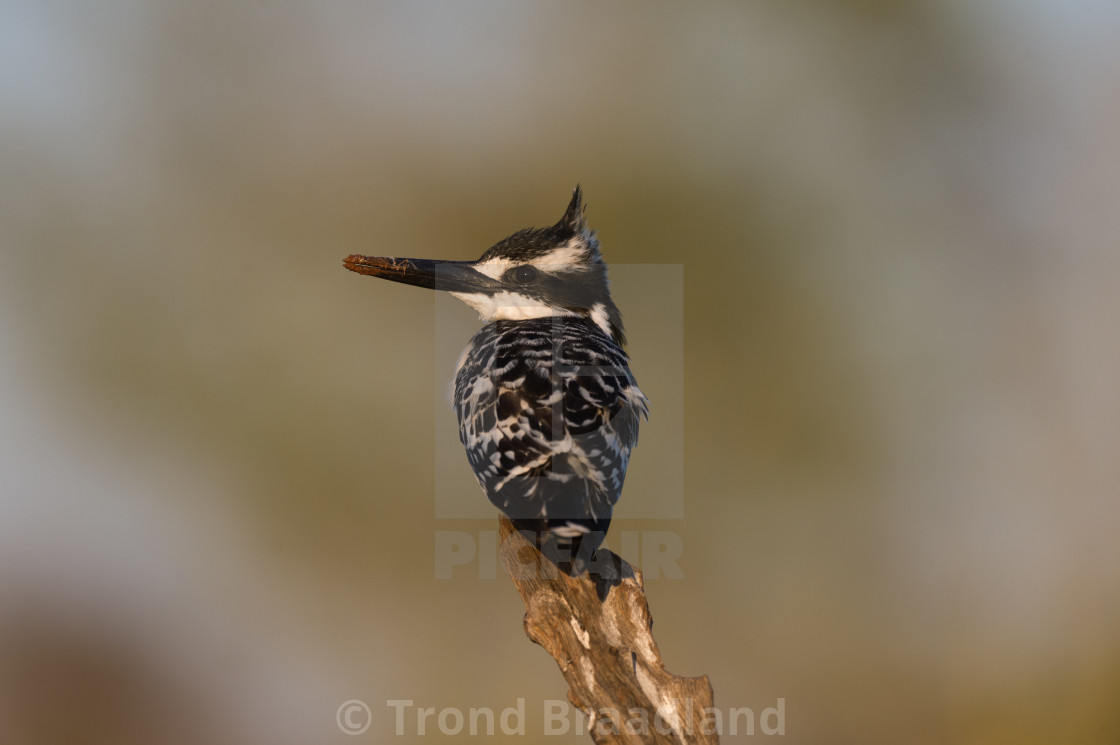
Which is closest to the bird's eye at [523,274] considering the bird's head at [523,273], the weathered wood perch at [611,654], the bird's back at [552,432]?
the bird's head at [523,273]

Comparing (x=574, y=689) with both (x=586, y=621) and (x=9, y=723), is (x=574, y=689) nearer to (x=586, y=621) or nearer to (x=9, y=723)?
(x=586, y=621)

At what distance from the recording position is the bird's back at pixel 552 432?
970mm

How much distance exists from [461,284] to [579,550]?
1.77 ft

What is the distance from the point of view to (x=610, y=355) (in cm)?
116

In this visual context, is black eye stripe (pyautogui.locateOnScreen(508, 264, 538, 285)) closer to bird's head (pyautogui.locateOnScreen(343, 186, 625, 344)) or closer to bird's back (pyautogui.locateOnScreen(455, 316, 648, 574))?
bird's head (pyautogui.locateOnScreen(343, 186, 625, 344))

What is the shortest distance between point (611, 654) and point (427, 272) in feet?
2.36

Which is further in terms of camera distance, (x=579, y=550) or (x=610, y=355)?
(x=610, y=355)

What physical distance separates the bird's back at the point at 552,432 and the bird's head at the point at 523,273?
0.39ft

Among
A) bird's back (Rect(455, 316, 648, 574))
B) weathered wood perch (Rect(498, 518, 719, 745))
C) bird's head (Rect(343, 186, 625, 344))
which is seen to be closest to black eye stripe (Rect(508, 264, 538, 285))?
bird's head (Rect(343, 186, 625, 344))

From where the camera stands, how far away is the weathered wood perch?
90 cm

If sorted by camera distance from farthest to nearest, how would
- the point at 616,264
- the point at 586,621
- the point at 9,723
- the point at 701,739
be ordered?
the point at 616,264
the point at 9,723
the point at 586,621
the point at 701,739

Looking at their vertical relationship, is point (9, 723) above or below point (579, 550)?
below

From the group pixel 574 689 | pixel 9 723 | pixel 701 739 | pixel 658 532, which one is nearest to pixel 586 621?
pixel 574 689

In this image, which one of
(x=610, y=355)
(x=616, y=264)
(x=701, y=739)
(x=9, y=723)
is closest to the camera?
(x=701, y=739)
